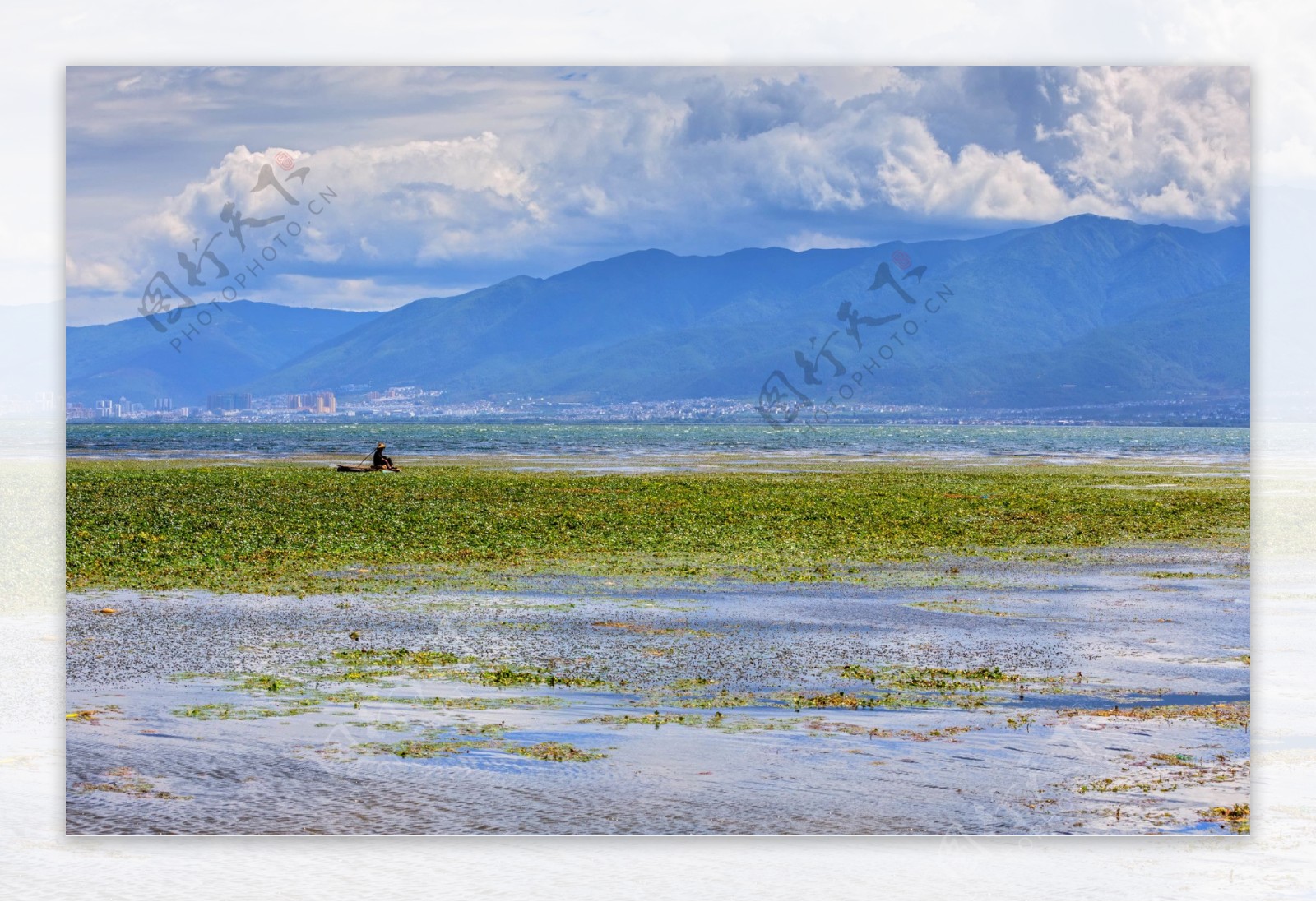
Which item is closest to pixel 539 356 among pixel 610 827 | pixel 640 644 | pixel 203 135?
pixel 203 135

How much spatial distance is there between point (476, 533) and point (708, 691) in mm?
8385

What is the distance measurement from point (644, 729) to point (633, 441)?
136 ft

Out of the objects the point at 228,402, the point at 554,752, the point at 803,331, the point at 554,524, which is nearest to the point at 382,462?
the point at 228,402

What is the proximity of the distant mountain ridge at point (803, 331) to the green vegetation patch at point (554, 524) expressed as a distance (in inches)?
92.9

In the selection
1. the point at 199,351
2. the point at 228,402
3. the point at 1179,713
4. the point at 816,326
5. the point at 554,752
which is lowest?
the point at 554,752

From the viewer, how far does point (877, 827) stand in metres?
9.13

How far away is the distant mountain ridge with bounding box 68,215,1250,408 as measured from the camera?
84.6 feet

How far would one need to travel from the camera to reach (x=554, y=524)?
2033 centimetres

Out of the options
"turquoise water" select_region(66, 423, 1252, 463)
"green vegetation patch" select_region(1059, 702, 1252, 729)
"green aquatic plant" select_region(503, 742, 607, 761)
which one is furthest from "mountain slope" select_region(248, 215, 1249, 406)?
"green aquatic plant" select_region(503, 742, 607, 761)

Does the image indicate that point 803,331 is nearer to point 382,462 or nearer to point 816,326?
point 816,326

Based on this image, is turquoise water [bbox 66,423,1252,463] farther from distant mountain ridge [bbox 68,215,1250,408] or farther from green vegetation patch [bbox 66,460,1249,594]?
green vegetation patch [bbox 66,460,1249,594]

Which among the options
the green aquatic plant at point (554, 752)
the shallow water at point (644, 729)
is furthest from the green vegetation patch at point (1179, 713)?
the green aquatic plant at point (554, 752)

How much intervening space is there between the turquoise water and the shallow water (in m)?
23.3

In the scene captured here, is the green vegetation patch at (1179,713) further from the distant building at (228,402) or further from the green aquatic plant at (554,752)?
the distant building at (228,402)
